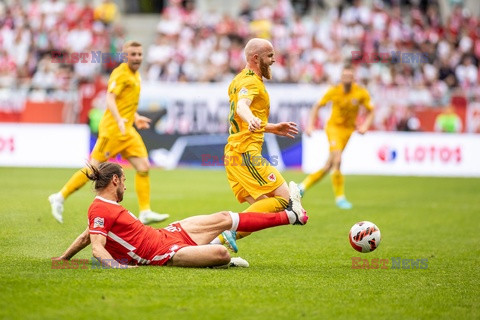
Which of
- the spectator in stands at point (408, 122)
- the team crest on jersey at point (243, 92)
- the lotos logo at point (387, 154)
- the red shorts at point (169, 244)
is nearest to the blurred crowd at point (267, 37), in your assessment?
the spectator in stands at point (408, 122)

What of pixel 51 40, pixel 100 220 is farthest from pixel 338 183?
pixel 51 40

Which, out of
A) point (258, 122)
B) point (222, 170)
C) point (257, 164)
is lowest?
point (222, 170)

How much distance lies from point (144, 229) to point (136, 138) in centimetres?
436

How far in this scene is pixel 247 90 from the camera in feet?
28.5

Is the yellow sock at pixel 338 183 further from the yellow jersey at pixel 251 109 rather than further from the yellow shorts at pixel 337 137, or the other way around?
the yellow jersey at pixel 251 109

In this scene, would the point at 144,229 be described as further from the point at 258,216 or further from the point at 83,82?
the point at 83,82

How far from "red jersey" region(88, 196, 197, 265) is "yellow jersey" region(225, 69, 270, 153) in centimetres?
119

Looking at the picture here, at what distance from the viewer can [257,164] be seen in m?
8.91

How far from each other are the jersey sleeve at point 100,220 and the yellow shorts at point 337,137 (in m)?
8.26

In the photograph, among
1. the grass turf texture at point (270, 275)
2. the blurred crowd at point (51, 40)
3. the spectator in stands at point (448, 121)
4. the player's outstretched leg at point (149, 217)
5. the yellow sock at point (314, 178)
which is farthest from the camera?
the blurred crowd at point (51, 40)

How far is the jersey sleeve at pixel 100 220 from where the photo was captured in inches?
315

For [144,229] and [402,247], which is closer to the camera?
[144,229]

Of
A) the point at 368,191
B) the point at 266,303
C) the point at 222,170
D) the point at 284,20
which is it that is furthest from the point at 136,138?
the point at 284,20

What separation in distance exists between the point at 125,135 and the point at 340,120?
5177mm
